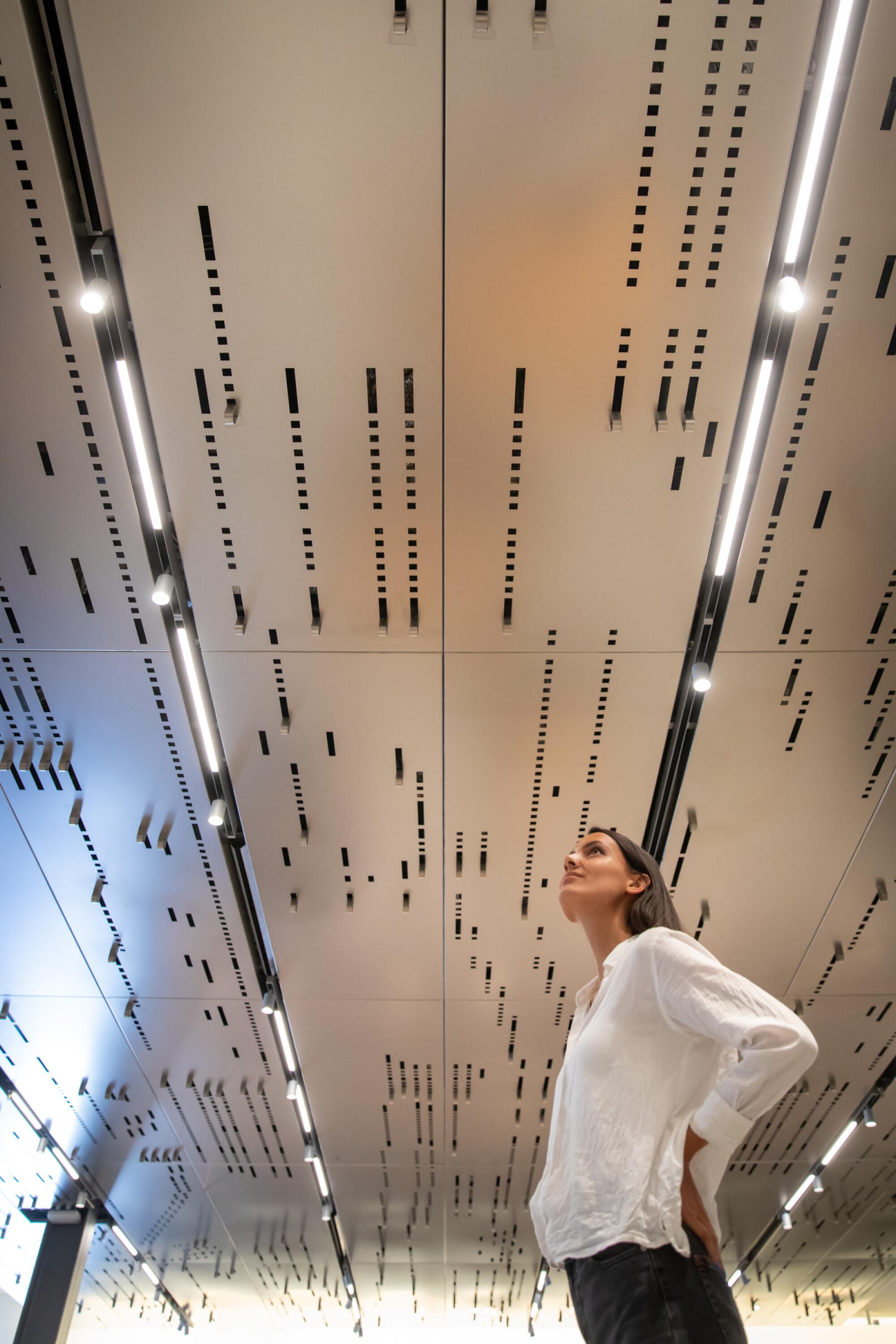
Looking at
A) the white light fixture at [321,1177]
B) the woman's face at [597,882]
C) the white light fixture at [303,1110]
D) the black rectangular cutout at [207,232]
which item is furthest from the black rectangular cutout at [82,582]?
→ the white light fixture at [321,1177]

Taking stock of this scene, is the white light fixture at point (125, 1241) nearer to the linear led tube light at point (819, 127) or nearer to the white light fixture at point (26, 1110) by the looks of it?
the white light fixture at point (26, 1110)

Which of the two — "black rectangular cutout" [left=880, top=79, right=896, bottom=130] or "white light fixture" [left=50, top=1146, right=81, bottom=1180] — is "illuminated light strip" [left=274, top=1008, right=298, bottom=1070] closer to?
"white light fixture" [left=50, top=1146, right=81, bottom=1180]

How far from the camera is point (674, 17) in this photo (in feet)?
8.07

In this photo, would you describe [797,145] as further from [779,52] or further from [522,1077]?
[522,1077]

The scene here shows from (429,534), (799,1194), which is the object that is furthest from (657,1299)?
(799,1194)

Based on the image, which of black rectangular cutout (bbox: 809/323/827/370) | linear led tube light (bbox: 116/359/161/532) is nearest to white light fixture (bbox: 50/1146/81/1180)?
linear led tube light (bbox: 116/359/161/532)

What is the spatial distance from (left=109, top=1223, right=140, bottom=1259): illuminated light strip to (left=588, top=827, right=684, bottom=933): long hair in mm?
7927

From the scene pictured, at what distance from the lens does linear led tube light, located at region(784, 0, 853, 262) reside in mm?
2455

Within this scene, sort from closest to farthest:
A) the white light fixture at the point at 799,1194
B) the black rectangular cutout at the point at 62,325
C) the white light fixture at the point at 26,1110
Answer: the black rectangular cutout at the point at 62,325
the white light fixture at the point at 26,1110
the white light fixture at the point at 799,1194

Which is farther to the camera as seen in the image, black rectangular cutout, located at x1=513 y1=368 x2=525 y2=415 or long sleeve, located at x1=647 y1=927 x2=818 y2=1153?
black rectangular cutout, located at x1=513 y1=368 x2=525 y2=415

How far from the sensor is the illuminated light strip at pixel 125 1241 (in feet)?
26.2

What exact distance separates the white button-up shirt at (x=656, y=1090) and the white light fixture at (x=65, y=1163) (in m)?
6.59

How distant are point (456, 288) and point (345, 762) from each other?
2186 millimetres

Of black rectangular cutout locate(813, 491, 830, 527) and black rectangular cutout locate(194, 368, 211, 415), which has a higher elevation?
black rectangular cutout locate(813, 491, 830, 527)
